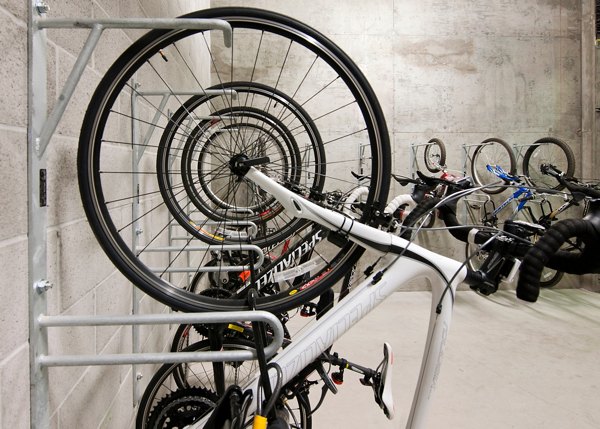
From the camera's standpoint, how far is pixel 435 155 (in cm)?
459

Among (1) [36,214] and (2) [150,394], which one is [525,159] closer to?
(2) [150,394]

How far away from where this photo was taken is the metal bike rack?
2.42ft

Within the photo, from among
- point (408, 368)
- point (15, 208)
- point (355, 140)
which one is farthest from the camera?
point (355, 140)

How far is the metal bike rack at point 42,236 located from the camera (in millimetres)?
738

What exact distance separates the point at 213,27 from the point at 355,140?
152 inches

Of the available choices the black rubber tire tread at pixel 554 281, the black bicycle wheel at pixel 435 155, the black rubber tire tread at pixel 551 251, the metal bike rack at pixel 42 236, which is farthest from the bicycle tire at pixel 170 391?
the black rubber tire tread at pixel 554 281

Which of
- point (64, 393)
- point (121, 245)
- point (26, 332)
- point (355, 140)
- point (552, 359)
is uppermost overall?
point (355, 140)

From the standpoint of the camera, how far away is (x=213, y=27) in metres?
0.77

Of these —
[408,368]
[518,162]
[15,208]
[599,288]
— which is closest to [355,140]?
[518,162]

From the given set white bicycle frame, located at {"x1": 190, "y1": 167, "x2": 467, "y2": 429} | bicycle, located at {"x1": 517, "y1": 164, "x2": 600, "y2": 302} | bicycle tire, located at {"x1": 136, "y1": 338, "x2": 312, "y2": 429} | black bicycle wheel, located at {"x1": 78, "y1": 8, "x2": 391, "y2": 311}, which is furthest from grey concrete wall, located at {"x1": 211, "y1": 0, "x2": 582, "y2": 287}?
bicycle, located at {"x1": 517, "y1": 164, "x2": 600, "y2": 302}

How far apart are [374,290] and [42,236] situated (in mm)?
725

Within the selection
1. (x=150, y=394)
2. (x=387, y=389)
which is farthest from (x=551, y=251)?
(x=150, y=394)

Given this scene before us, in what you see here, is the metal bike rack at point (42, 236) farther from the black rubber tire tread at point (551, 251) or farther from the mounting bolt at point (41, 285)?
the black rubber tire tread at point (551, 251)

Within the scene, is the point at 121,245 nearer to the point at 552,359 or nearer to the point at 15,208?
the point at 15,208
